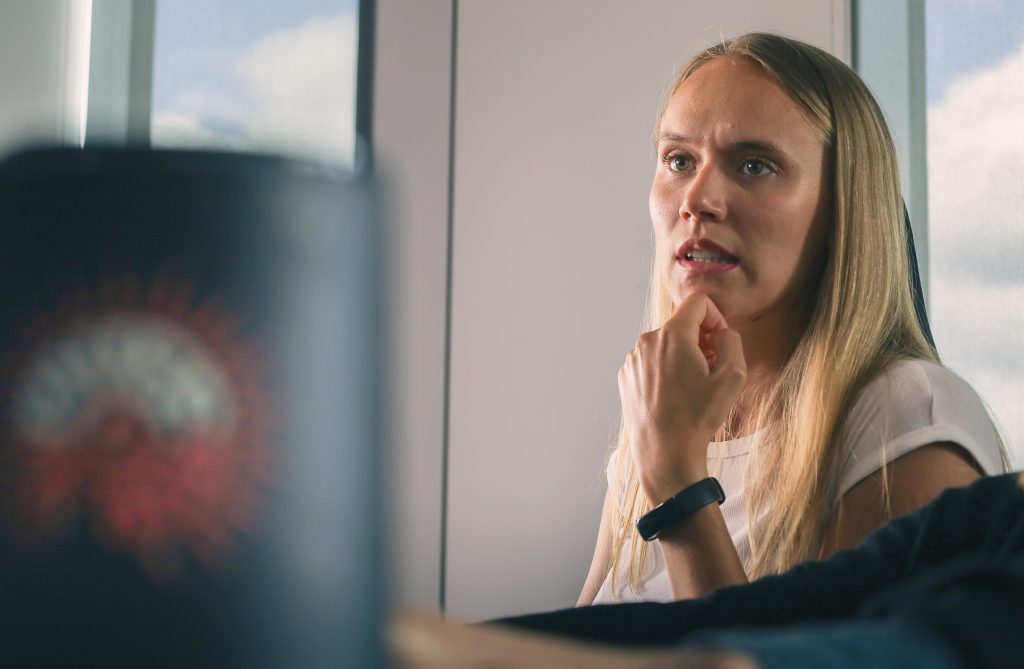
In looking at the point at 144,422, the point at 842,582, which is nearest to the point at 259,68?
the point at 842,582

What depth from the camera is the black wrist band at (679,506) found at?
3.49 feet

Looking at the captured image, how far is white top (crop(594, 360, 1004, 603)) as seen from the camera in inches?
42.5

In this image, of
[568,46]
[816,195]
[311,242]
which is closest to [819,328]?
[816,195]

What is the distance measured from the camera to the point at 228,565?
0.26 m

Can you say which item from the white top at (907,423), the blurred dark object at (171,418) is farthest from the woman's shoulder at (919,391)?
the blurred dark object at (171,418)

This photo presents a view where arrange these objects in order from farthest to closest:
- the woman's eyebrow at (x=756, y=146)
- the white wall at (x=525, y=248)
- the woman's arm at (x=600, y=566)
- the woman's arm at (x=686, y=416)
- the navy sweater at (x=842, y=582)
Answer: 1. the white wall at (x=525, y=248)
2. the woman's arm at (x=600, y=566)
3. the woman's eyebrow at (x=756, y=146)
4. the woman's arm at (x=686, y=416)
5. the navy sweater at (x=842, y=582)

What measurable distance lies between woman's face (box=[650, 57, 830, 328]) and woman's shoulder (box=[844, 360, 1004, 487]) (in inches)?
7.7

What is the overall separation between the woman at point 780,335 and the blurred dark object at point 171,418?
A: 0.85 metres

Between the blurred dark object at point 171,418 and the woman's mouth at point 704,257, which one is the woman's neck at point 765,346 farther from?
the blurred dark object at point 171,418

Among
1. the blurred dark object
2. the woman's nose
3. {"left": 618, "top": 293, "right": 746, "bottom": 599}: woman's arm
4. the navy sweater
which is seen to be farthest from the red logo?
the woman's nose

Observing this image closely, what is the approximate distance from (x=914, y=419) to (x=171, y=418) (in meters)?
0.98

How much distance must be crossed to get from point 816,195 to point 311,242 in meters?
1.12

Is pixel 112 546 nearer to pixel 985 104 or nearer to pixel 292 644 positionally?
pixel 292 644

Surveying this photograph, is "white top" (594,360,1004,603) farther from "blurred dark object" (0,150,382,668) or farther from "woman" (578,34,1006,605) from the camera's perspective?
"blurred dark object" (0,150,382,668)
